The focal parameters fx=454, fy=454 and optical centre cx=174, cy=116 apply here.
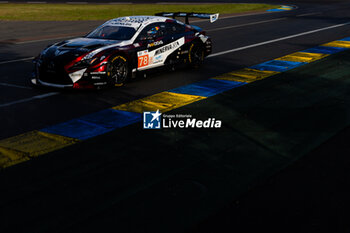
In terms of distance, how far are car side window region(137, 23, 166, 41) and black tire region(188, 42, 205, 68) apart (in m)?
1.19

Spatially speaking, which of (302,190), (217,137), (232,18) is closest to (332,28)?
(232,18)

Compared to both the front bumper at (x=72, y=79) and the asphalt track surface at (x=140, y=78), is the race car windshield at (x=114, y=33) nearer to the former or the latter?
the asphalt track surface at (x=140, y=78)

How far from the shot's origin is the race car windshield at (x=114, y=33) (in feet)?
37.7

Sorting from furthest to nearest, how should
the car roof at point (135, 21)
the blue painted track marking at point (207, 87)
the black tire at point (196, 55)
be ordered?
1. the black tire at point (196, 55)
2. the car roof at point (135, 21)
3. the blue painted track marking at point (207, 87)

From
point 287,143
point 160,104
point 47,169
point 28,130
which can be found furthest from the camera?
point 160,104

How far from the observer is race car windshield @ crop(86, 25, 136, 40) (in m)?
11.5

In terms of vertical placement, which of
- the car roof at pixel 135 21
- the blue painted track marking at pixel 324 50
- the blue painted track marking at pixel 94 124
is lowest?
the blue painted track marking at pixel 94 124

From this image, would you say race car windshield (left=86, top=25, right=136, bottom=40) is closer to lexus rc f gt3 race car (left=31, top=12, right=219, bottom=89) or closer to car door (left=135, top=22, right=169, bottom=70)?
lexus rc f gt3 race car (left=31, top=12, right=219, bottom=89)

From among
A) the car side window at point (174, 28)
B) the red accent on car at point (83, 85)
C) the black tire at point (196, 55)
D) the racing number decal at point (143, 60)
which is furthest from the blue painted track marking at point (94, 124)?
the black tire at point (196, 55)

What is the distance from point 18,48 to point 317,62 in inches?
438

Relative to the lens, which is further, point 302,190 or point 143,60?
point 143,60

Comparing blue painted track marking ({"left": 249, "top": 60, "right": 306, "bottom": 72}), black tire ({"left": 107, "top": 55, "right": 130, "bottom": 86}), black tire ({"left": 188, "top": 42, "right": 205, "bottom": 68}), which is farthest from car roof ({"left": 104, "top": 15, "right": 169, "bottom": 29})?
blue painted track marking ({"left": 249, "top": 60, "right": 306, "bottom": 72})

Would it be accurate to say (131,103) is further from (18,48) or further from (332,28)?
(332,28)

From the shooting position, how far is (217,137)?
25.1 ft
